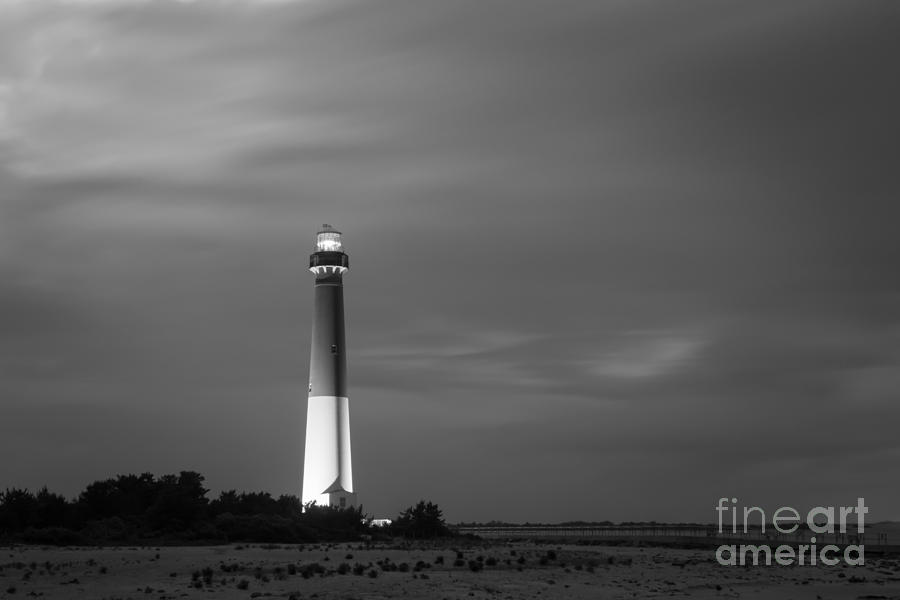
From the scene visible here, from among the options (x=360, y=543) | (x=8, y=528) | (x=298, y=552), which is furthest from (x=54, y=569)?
(x=8, y=528)

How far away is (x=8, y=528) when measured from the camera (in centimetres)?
6538

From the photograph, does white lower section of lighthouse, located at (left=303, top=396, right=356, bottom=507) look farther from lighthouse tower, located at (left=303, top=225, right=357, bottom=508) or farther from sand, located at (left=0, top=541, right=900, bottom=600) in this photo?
sand, located at (left=0, top=541, right=900, bottom=600)

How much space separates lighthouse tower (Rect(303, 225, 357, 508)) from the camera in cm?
7069

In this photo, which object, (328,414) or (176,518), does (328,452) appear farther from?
(176,518)

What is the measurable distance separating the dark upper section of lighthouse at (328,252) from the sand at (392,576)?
22.0 meters

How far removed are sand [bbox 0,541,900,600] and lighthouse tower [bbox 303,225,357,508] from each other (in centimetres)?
1489

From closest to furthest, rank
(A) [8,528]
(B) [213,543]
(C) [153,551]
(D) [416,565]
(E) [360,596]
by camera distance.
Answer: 1. (E) [360,596]
2. (D) [416,565]
3. (C) [153,551]
4. (B) [213,543]
5. (A) [8,528]

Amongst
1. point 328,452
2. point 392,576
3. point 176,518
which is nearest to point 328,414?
point 328,452

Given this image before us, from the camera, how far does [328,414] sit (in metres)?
70.4

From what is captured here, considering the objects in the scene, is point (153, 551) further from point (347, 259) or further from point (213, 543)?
point (347, 259)

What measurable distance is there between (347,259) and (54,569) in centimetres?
3416

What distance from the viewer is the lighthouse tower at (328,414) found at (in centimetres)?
7069

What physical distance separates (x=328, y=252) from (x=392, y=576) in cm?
3352

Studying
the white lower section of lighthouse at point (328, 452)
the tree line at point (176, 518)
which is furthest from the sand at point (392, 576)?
the white lower section of lighthouse at point (328, 452)
